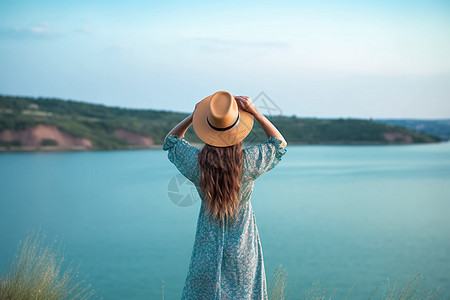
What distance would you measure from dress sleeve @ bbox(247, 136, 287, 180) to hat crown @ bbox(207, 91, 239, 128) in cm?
16

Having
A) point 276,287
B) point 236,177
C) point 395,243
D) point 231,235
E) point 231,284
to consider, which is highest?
point 236,177

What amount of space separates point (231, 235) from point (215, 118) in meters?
0.56

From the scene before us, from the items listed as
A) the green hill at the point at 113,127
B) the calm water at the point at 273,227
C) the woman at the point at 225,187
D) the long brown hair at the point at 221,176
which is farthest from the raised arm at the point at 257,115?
the green hill at the point at 113,127

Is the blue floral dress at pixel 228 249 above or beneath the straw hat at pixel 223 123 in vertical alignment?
beneath

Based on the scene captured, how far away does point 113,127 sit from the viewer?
50.4 meters

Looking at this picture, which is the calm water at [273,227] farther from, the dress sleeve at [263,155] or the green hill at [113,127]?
the green hill at [113,127]

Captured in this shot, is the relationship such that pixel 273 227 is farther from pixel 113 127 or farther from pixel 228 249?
pixel 113 127

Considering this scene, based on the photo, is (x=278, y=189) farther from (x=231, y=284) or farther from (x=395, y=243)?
(x=231, y=284)

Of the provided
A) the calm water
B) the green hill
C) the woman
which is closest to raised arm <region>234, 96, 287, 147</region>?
the woman

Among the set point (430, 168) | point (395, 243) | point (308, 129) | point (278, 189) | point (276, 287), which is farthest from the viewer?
point (308, 129)

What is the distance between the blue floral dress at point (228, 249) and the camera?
1974 millimetres

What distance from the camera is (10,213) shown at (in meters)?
17.0

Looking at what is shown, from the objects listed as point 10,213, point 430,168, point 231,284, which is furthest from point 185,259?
point 430,168

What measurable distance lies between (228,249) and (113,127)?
5034cm
